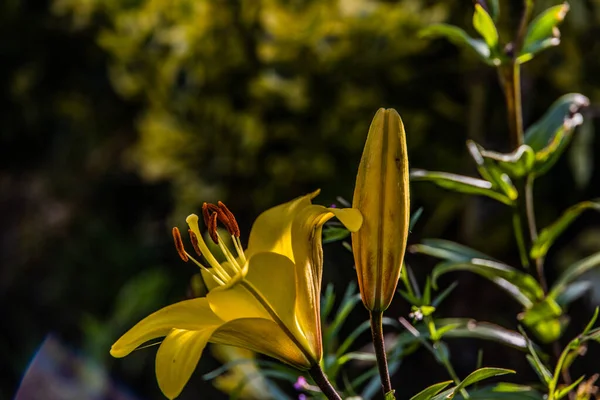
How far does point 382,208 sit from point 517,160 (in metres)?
0.21

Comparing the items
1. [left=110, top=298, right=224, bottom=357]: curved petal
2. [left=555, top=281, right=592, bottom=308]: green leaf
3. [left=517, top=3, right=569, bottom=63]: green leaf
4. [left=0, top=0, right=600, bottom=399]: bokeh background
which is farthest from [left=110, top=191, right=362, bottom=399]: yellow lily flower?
[left=0, top=0, right=600, bottom=399]: bokeh background

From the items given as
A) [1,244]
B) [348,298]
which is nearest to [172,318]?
[348,298]

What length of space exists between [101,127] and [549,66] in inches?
50.6

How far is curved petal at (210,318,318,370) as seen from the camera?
0.48 m

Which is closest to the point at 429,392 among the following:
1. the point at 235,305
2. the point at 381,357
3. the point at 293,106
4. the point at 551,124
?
the point at 381,357

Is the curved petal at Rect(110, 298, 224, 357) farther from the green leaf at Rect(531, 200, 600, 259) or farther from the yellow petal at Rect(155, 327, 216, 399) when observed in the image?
the green leaf at Rect(531, 200, 600, 259)

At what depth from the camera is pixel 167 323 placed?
50 cm

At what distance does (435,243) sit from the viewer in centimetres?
74

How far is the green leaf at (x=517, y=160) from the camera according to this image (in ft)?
2.08

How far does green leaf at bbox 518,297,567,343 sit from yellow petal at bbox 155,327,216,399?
0.33m

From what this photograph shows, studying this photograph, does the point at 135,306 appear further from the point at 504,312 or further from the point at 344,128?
the point at 504,312

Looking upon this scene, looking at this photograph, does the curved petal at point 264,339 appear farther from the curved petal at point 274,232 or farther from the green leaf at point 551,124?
the green leaf at point 551,124

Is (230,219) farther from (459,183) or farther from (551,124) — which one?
(551,124)

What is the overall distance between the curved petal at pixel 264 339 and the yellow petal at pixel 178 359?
0.05ft
